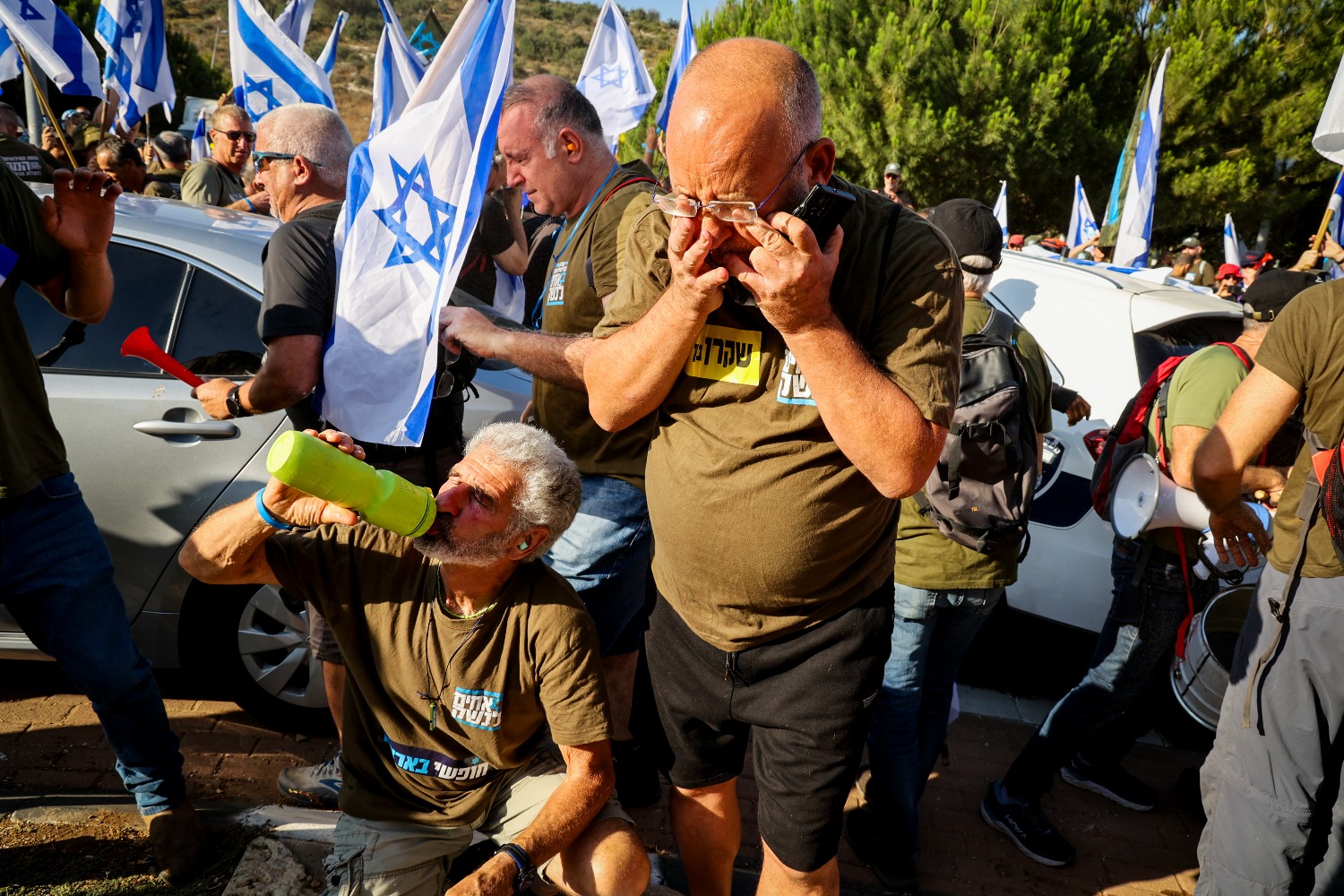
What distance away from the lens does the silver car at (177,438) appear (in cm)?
316

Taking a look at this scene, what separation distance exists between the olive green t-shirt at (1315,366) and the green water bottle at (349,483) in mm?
1883

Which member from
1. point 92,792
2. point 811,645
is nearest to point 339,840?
point 92,792

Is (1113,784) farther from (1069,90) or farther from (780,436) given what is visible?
(1069,90)

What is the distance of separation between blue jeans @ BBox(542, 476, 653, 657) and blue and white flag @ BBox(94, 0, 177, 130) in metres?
5.40

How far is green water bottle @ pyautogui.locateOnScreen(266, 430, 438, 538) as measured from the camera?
67.4 inches

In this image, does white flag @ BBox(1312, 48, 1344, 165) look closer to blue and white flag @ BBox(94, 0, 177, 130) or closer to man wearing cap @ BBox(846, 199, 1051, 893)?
man wearing cap @ BBox(846, 199, 1051, 893)

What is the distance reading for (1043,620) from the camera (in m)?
3.96

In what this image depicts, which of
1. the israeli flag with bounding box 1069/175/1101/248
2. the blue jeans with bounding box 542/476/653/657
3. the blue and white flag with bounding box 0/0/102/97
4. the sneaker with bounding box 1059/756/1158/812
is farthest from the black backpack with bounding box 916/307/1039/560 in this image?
the israeli flag with bounding box 1069/175/1101/248

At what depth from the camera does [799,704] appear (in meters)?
1.95

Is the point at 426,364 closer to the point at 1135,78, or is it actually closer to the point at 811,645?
the point at 811,645

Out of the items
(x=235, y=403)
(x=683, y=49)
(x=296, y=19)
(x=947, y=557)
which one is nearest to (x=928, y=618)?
(x=947, y=557)

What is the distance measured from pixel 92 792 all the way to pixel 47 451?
1.12m

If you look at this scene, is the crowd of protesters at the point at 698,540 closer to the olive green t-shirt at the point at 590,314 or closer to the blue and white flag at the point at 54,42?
the olive green t-shirt at the point at 590,314

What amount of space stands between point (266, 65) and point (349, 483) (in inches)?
172
